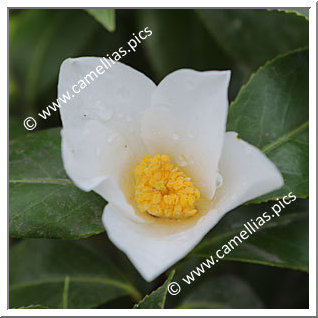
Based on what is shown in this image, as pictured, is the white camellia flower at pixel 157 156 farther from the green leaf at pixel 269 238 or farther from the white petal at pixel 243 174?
the green leaf at pixel 269 238

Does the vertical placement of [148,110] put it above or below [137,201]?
above

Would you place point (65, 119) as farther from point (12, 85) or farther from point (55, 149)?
point (12, 85)

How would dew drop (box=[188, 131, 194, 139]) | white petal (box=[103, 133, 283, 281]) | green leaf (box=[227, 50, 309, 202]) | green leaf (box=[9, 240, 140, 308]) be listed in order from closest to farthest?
white petal (box=[103, 133, 283, 281]), dew drop (box=[188, 131, 194, 139]), green leaf (box=[227, 50, 309, 202]), green leaf (box=[9, 240, 140, 308])

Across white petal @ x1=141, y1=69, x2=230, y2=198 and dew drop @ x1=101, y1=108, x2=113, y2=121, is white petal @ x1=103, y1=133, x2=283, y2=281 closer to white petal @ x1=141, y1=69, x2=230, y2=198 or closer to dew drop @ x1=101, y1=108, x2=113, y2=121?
white petal @ x1=141, y1=69, x2=230, y2=198

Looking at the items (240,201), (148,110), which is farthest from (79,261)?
(240,201)

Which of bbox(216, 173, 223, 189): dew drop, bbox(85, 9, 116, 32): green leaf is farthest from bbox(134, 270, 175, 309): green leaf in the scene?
bbox(85, 9, 116, 32): green leaf

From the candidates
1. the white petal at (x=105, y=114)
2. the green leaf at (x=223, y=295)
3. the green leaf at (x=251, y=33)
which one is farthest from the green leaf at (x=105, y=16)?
the green leaf at (x=223, y=295)
